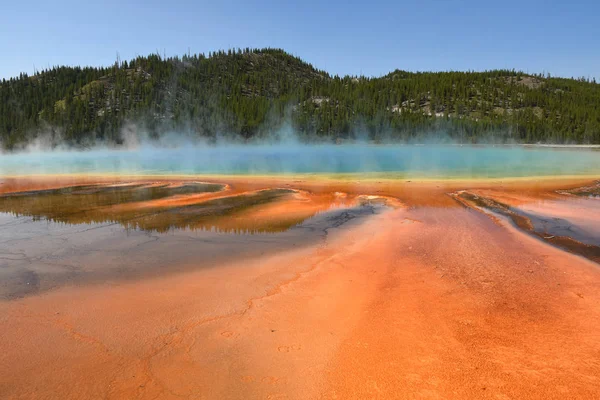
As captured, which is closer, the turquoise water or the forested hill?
the turquoise water

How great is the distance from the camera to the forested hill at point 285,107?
8494 cm

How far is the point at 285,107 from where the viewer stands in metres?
102

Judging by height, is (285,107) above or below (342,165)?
above

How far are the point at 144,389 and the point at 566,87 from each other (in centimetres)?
14885

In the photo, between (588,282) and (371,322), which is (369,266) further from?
(588,282)

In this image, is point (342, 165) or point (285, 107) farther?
point (285, 107)

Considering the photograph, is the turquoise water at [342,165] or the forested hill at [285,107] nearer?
the turquoise water at [342,165]

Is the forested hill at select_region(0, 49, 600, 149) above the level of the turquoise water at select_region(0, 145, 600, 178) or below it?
above

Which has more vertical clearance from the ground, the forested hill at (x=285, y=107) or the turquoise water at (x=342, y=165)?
the forested hill at (x=285, y=107)

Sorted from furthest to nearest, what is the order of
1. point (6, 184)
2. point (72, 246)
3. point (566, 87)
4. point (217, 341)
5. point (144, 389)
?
1. point (566, 87)
2. point (6, 184)
3. point (72, 246)
4. point (217, 341)
5. point (144, 389)

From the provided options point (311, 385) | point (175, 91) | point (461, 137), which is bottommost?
point (311, 385)

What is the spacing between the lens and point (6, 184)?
20.8 metres

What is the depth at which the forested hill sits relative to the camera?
84.9 m

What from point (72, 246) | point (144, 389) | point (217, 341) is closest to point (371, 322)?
point (217, 341)
